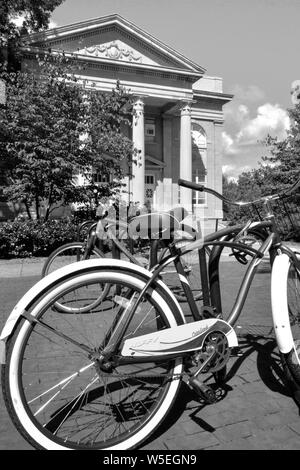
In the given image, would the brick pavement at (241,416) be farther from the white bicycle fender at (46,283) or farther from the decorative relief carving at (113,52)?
the decorative relief carving at (113,52)

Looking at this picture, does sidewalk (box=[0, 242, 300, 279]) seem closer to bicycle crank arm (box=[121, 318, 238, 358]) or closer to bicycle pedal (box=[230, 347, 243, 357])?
bicycle pedal (box=[230, 347, 243, 357])

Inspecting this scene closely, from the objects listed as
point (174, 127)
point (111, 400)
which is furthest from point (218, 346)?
point (174, 127)

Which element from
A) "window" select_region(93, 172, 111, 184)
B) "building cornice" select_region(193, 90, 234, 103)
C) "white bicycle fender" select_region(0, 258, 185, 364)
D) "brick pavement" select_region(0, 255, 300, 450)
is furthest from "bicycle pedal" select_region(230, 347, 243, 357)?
"building cornice" select_region(193, 90, 234, 103)

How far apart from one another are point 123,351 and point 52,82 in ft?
42.8

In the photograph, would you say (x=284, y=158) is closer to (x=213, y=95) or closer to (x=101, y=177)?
(x=101, y=177)

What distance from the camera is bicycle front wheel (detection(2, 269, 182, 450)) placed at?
203 cm

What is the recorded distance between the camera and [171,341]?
229cm

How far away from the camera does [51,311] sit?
88.5 inches

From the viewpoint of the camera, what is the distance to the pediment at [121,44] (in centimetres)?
2806

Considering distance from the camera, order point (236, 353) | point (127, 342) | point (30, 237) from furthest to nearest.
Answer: point (30, 237), point (236, 353), point (127, 342)

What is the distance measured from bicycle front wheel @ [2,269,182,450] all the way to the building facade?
2053 centimetres

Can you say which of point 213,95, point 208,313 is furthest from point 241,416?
point 213,95

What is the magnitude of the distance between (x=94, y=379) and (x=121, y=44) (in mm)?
31598

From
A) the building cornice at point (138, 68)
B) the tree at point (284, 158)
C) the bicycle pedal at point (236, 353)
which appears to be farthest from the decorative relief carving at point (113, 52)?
the bicycle pedal at point (236, 353)
